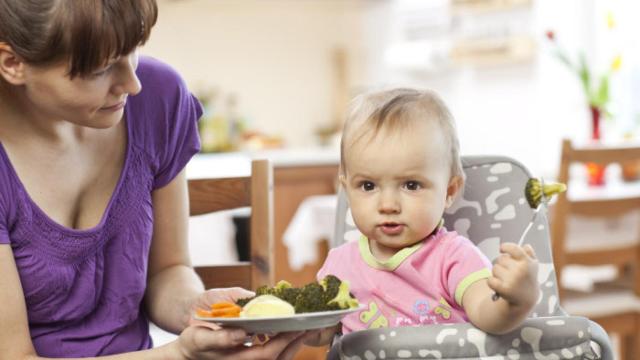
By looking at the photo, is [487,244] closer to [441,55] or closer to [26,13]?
[26,13]

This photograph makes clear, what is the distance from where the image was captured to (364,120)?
4.45 ft

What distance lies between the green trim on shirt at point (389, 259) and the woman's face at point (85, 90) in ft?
1.37

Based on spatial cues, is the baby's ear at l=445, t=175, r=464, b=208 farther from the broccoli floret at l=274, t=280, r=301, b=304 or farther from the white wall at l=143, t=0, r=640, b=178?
the white wall at l=143, t=0, r=640, b=178

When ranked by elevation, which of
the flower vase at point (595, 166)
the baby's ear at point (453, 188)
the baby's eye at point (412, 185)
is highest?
the baby's eye at point (412, 185)

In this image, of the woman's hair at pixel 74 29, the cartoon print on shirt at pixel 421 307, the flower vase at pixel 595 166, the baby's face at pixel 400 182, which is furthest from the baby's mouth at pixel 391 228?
the flower vase at pixel 595 166

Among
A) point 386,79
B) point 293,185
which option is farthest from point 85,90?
point 386,79

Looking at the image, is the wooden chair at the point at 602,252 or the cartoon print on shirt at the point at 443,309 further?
the wooden chair at the point at 602,252

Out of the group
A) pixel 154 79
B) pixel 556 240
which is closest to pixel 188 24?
pixel 556 240

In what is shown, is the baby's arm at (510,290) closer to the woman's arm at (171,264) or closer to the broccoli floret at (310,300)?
the broccoli floret at (310,300)

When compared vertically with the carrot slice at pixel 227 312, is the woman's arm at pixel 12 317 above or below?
below

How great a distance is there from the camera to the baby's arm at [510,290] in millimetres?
1051

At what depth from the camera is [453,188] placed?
55.8 inches

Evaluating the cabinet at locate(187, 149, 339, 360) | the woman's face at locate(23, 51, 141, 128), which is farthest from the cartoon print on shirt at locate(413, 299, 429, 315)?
the cabinet at locate(187, 149, 339, 360)

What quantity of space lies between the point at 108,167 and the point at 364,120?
0.40 m
